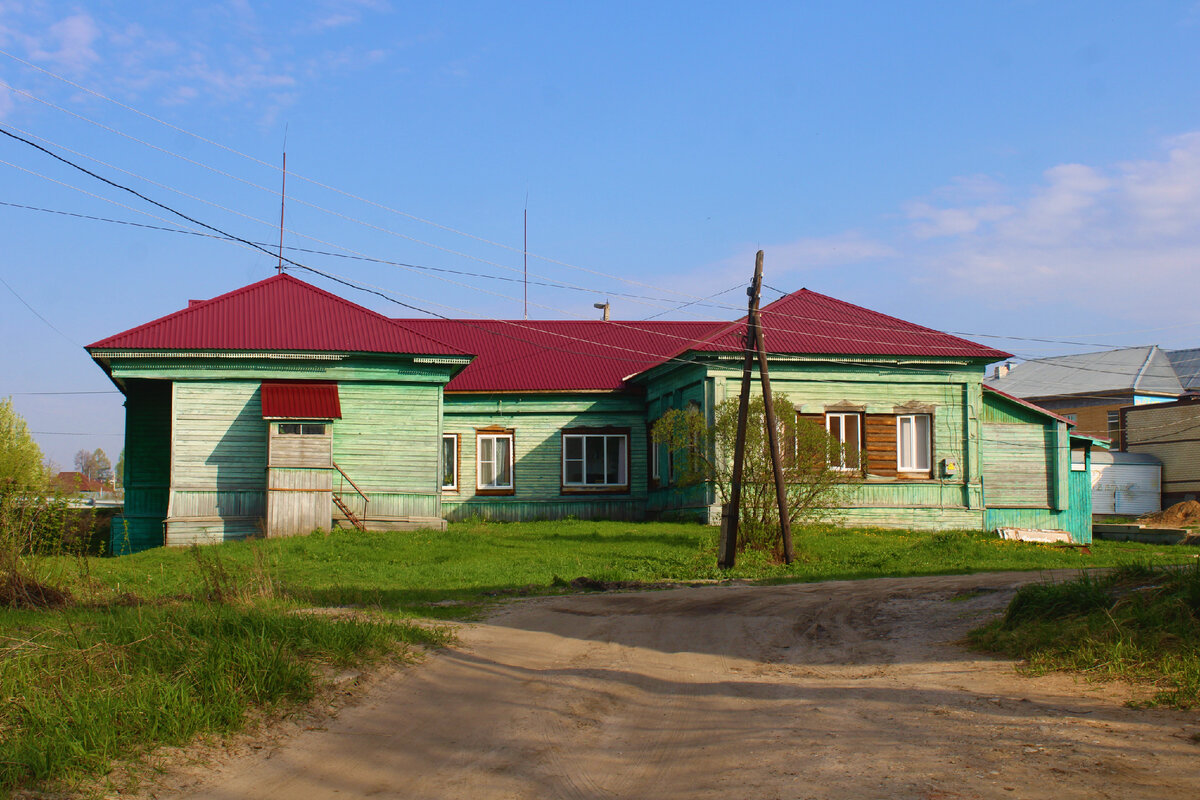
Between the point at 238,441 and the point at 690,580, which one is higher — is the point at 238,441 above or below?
above

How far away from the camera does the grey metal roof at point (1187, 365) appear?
6091cm

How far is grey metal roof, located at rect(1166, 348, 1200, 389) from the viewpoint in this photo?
60.9m

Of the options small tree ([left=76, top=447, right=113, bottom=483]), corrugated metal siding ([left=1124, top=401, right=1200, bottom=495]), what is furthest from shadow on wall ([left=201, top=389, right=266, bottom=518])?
small tree ([left=76, top=447, right=113, bottom=483])

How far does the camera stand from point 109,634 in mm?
8711

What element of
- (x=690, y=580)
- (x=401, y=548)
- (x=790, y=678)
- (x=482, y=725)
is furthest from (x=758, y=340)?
(x=482, y=725)

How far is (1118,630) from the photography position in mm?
8820

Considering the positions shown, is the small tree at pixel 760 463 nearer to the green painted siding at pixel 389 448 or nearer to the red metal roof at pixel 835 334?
the red metal roof at pixel 835 334

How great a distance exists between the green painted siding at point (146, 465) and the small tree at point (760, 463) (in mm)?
14297

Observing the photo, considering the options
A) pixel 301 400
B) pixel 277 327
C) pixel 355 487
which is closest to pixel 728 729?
pixel 355 487

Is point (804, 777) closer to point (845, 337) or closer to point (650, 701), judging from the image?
point (650, 701)

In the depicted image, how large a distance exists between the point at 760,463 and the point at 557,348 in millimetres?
13953

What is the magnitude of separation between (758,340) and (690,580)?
16.3 ft

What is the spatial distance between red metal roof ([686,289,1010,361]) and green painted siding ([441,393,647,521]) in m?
5.10

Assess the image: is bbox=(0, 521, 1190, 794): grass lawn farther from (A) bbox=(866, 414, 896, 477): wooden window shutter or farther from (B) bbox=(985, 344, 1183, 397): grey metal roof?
(B) bbox=(985, 344, 1183, 397): grey metal roof
